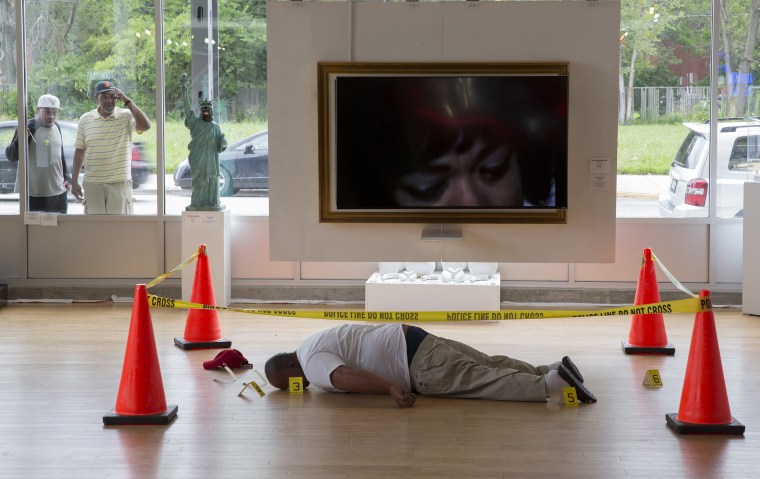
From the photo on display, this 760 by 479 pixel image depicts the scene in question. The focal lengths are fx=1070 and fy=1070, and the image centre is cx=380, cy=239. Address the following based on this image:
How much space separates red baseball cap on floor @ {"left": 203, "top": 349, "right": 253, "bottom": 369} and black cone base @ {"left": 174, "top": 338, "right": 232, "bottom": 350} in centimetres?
56

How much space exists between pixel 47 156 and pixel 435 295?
3543 mm

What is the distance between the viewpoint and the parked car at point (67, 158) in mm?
8914

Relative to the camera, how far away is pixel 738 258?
859 centimetres

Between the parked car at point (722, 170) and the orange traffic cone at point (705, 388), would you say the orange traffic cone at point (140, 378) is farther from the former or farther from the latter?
the parked car at point (722, 170)

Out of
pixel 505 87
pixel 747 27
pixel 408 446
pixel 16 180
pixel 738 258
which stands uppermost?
pixel 747 27

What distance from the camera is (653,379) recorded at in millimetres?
5773

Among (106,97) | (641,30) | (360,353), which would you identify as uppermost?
(641,30)

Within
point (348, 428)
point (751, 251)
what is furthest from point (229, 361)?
point (751, 251)

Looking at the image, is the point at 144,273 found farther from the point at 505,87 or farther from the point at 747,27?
the point at 747,27

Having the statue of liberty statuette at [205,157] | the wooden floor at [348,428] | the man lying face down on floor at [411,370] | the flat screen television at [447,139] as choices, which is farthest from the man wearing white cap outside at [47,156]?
the man lying face down on floor at [411,370]

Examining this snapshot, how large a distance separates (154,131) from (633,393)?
489 centimetres

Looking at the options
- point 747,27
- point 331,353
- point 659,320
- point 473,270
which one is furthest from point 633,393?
point 747,27

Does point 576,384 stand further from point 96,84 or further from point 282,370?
point 96,84

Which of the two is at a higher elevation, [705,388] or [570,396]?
[705,388]
